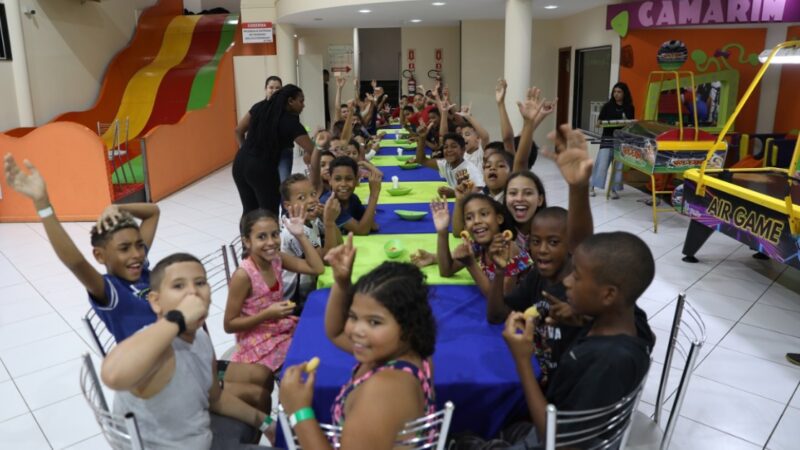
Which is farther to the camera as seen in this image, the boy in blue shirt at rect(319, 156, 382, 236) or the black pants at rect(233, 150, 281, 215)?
the black pants at rect(233, 150, 281, 215)

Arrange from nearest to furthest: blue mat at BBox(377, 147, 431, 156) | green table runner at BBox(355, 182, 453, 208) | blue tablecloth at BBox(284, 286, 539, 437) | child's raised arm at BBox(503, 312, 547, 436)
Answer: child's raised arm at BBox(503, 312, 547, 436)
blue tablecloth at BBox(284, 286, 539, 437)
green table runner at BBox(355, 182, 453, 208)
blue mat at BBox(377, 147, 431, 156)

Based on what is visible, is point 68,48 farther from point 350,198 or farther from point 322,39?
point 350,198

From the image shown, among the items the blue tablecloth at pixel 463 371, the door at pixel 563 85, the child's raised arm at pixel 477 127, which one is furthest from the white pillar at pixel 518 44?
the blue tablecloth at pixel 463 371

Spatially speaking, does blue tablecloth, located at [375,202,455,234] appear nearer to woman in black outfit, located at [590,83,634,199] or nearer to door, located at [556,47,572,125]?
woman in black outfit, located at [590,83,634,199]

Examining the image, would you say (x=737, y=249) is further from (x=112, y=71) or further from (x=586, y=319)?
(x=112, y=71)

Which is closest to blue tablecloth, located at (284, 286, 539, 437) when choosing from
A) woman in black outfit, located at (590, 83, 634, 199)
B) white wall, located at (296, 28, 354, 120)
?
woman in black outfit, located at (590, 83, 634, 199)

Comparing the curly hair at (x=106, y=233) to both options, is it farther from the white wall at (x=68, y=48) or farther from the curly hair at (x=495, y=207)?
the white wall at (x=68, y=48)

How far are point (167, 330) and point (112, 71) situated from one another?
10.9 meters

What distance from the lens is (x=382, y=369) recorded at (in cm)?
147

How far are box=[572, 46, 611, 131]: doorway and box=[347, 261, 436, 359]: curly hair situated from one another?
29.8 ft

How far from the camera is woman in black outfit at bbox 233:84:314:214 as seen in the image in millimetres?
4422

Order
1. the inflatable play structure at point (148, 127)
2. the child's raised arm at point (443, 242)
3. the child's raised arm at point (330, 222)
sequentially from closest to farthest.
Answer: the child's raised arm at point (443, 242), the child's raised arm at point (330, 222), the inflatable play structure at point (148, 127)

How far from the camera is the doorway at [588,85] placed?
33.1 feet

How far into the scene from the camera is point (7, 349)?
12.4ft
